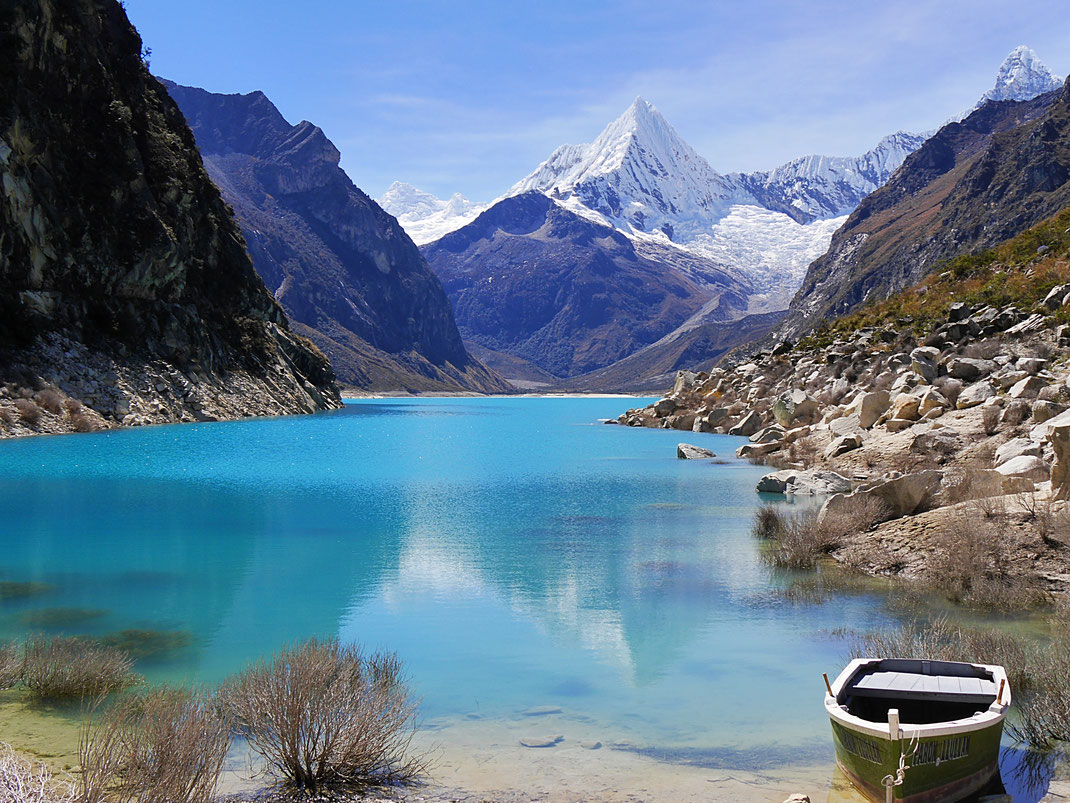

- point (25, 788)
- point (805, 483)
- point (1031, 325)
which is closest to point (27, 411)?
point (805, 483)

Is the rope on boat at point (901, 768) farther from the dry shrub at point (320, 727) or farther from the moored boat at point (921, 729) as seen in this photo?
the dry shrub at point (320, 727)

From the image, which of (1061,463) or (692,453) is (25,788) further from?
(692,453)

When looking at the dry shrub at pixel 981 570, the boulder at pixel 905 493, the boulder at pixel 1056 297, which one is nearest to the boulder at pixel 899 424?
the boulder at pixel 1056 297

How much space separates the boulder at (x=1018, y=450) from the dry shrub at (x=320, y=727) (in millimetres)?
17006

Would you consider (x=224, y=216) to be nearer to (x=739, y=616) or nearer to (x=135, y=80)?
(x=135, y=80)

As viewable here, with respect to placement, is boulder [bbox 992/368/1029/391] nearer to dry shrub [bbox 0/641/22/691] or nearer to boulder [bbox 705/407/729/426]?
dry shrub [bbox 0/641/22/691]

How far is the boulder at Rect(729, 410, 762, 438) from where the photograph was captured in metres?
58.2

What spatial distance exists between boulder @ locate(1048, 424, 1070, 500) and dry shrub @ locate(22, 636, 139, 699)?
15.9 m

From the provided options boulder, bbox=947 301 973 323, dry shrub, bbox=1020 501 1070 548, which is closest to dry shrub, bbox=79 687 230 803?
dry shrub, bbox=1020 501 1070 548

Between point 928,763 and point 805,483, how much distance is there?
2302 cm

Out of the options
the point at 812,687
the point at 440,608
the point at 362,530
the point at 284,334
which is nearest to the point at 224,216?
the point at 284,334

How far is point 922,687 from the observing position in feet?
29.4

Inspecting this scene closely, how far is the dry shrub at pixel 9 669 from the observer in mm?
10742

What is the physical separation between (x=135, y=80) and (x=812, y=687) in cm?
8570
